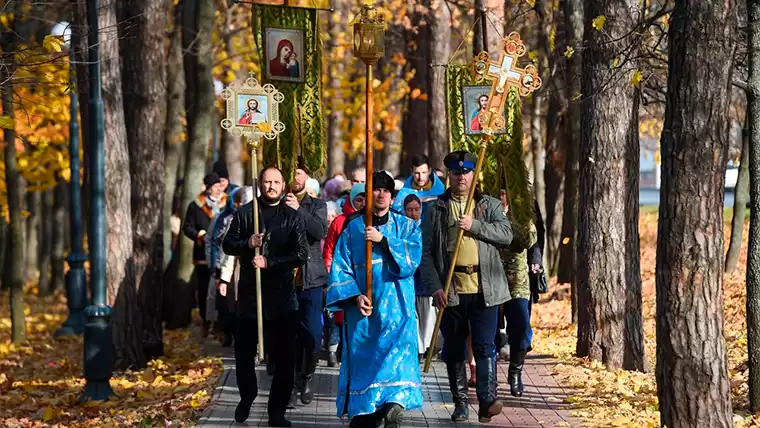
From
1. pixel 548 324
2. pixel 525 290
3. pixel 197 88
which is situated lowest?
pixel 548 324

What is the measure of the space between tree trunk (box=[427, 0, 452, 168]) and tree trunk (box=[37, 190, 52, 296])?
50.3 ft

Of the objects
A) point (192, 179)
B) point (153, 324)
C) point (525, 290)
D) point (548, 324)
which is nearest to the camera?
point (525, 290)

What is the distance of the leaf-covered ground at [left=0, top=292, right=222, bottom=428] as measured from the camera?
40.4 feet

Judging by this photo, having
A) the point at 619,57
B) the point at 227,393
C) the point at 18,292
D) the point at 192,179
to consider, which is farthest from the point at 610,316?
the point at 18,292

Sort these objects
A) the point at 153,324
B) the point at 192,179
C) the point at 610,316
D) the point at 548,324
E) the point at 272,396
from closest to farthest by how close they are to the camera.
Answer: the point at 272,396 < the point at 610,316 < the point at 153,324 < the point at 548,324 < the point at 192,179

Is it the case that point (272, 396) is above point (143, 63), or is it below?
below

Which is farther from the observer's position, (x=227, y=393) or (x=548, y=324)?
(x=548, y=324)

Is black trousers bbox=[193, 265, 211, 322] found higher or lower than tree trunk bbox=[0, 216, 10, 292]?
higher

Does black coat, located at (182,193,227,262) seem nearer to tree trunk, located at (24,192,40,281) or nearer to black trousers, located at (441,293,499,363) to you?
black trousers, located at (441,293,499,363)

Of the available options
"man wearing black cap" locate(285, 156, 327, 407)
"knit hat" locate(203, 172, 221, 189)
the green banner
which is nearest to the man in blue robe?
"man wearing black cap" locate(285, 156, 327, 407)

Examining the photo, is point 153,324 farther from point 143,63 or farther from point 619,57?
point 619,57

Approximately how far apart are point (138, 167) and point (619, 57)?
6653mm

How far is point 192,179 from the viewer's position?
834 inches

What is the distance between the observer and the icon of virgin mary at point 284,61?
43.0 feet
